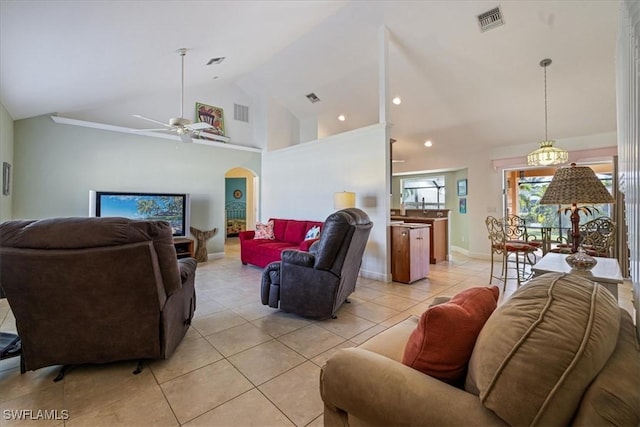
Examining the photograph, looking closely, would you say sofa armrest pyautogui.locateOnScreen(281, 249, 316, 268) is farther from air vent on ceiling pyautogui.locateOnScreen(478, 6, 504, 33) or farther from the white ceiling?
air vent on ceiling pyautogui.locateOnScreen(478, 6, 504, 33)

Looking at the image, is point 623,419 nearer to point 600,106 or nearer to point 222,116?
point 600,106

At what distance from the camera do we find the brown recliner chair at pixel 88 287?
5.58 feet

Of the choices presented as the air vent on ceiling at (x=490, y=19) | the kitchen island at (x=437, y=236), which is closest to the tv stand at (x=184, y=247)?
the kitchen island at (x=437, y=236)

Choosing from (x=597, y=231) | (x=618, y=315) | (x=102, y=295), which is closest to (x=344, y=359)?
(x=618, y=315)

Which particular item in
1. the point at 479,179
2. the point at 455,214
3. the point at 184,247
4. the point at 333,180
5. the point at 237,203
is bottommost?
the point at 184,247

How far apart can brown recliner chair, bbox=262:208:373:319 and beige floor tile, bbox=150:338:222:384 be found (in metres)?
0.89

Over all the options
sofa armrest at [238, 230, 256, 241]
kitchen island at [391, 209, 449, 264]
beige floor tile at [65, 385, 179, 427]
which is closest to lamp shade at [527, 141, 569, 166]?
kitchen island at [391, 209, 449, 264]

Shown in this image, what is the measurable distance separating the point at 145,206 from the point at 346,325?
14.8ft

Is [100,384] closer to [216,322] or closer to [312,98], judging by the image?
[216,322]

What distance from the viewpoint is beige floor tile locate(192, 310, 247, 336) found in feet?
9.05

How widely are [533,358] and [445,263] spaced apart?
5.77 meters

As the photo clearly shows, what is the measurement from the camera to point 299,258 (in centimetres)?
293

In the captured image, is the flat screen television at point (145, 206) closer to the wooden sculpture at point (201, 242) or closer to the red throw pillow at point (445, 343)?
the wooden sculpture at point (201, 242)

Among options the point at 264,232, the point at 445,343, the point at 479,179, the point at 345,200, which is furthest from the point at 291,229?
the point at 445,343
